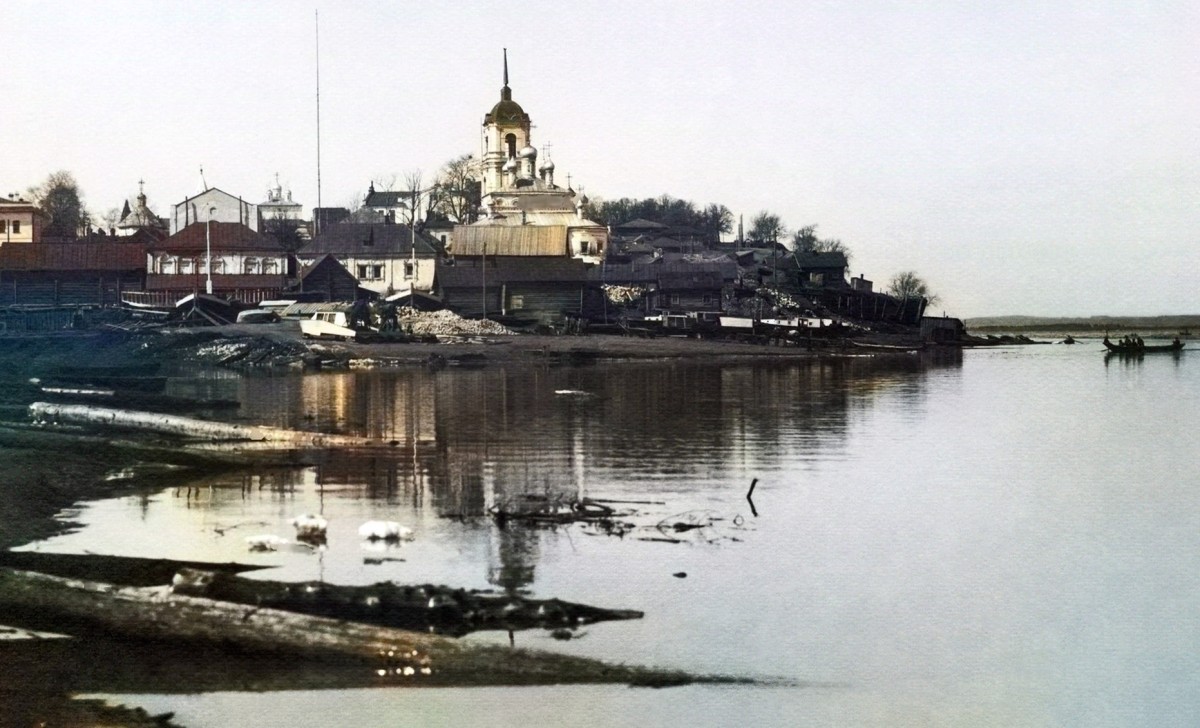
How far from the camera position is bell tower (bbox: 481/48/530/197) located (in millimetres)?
89375

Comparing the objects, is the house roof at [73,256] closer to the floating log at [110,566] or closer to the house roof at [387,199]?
the house roof at [387,199]

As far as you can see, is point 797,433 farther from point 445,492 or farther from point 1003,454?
point 445,492

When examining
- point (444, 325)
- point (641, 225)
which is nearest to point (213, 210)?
point (444, 325)

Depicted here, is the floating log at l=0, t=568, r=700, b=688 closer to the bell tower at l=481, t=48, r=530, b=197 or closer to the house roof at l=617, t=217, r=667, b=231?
the bell tower at l=481, t=48, r=530, b=197

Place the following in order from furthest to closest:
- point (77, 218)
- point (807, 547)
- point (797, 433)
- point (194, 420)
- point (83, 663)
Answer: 1. point (77, 218)
2. point (797, 433)
3. point (194, 420)
4. point (807, 547)
5. point (83, 663)

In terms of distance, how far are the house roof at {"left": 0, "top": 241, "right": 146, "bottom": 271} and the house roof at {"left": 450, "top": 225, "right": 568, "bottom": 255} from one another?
19.0m

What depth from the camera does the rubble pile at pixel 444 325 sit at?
57.4m

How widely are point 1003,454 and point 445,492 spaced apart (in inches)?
529

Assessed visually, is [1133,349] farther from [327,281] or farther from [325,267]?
[325,267]

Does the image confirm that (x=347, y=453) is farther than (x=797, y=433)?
No

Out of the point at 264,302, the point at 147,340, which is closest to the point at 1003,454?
the point at 147,340

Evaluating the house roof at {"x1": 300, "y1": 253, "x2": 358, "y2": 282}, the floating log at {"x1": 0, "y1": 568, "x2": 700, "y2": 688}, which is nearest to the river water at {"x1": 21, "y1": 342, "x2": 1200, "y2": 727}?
the floating log at {"x1": 0, "y1": 568, "x2": 700, "y2": 688}

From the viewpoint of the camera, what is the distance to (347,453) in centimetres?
2223

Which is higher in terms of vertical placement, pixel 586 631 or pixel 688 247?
pixel 688 247
